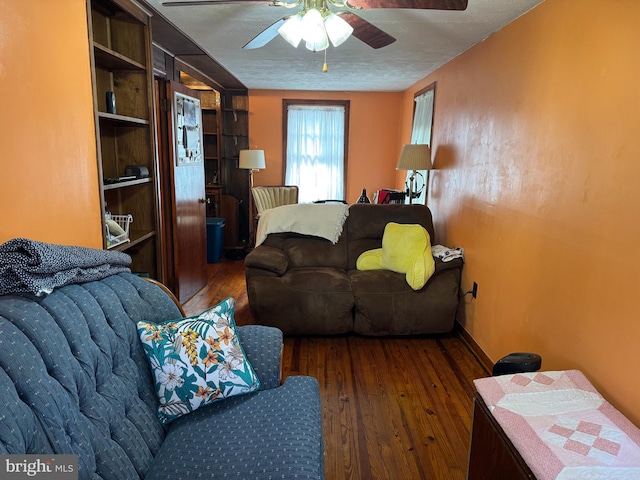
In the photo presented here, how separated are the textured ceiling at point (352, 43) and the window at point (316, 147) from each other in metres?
0.72

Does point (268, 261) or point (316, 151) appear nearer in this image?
point (268, 261)

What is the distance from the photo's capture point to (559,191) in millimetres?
1994

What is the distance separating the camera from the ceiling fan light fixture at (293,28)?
1.89m

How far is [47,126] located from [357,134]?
15.5ft

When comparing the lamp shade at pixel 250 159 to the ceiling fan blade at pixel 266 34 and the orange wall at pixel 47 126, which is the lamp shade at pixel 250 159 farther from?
the orange wall at pixel 47 126

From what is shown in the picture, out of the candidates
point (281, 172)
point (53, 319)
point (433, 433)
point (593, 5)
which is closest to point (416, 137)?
point (281, 172)

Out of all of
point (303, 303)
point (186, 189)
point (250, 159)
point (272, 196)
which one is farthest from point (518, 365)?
point (250, 159)

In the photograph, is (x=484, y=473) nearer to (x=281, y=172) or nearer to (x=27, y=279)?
(x=27, y=279)

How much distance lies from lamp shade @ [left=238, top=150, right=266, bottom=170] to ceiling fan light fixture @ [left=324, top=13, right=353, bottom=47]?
354 centimetres

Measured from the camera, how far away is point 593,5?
178cm

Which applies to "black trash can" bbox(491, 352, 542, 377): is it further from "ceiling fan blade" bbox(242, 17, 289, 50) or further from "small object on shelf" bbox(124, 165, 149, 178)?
"small object on shelf" bbox(124, 165, 149, 178)

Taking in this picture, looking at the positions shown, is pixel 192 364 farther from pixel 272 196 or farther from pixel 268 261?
pixel 272 196

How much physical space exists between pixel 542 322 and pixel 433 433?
797 mm

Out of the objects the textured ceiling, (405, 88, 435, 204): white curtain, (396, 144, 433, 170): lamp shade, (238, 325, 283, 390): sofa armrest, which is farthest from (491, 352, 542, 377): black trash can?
(405, 88, 435, 204): white curtain
